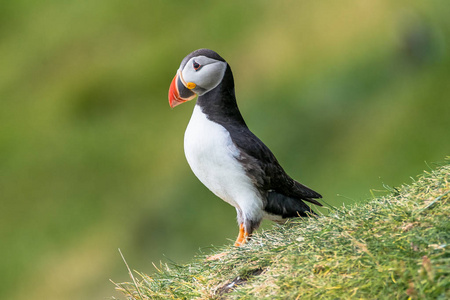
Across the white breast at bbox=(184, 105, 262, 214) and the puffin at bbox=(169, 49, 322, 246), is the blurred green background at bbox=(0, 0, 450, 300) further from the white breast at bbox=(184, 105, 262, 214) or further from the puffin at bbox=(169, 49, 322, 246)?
the white breast at bbox=(184, 105, 262, 214)

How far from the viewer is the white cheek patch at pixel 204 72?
547 cm

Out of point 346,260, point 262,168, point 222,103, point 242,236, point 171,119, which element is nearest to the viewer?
point 346,260

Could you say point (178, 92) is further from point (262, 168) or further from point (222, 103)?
point (262, 168)

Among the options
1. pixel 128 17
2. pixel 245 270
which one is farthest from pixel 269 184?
pixel 128 17

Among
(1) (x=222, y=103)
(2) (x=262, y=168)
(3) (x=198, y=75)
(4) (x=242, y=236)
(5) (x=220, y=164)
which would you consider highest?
(3) (x=198, y=75)

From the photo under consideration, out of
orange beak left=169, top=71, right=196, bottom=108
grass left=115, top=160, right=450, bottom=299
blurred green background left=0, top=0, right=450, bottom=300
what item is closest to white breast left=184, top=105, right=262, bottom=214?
orange beak left=169, top=71, right=196, bottom=108

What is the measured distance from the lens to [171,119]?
15.6m

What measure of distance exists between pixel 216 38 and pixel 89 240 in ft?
19.7

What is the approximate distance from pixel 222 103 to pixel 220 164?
56 centimetres

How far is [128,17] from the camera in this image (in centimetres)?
1814

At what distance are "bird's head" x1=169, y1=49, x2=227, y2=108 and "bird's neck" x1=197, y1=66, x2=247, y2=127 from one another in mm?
45

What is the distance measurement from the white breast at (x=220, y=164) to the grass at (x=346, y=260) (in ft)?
2.32

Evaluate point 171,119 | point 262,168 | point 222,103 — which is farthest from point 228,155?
point 171,119

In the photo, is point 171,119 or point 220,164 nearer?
point 220,164
